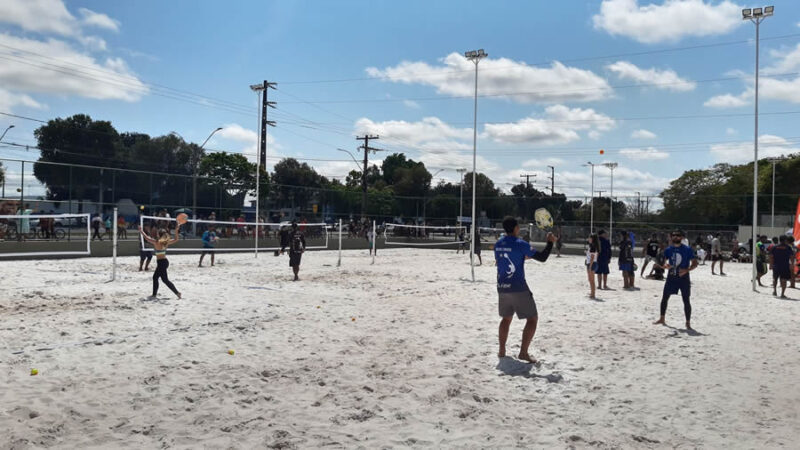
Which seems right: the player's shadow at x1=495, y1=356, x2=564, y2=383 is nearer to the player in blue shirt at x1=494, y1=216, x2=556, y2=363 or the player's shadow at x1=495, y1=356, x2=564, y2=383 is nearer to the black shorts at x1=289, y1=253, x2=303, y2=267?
the player in blue shirt at x1=494, y1=216, x2=556, y2=363

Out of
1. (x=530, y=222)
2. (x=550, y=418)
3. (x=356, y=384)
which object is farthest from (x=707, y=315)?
(x=530, y=222)

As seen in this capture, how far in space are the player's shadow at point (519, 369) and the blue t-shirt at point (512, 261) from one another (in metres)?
0.90

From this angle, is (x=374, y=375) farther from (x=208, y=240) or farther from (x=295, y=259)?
(x=208, y=240)

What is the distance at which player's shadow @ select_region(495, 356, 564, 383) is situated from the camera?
21.0 ft

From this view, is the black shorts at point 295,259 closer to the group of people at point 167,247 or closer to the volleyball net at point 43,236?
the group of people at point 167,247

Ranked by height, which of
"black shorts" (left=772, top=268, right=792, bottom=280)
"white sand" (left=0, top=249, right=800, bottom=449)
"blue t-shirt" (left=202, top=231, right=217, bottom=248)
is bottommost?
"white sand" (left=0, top=249, right=800, bottom=449)

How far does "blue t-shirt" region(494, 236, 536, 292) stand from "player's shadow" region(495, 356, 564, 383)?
2.96 feet

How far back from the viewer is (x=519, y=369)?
664 cm

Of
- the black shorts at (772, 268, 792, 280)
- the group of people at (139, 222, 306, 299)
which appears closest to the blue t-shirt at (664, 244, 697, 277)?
the black shorts at (772, 268, 792, 280)

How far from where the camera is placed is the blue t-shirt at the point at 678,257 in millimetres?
9281

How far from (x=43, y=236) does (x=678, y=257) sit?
21.3 metres

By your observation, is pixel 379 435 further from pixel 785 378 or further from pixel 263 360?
pixel 785 378

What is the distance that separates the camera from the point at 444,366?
6.73m

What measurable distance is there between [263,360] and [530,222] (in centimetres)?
3934
